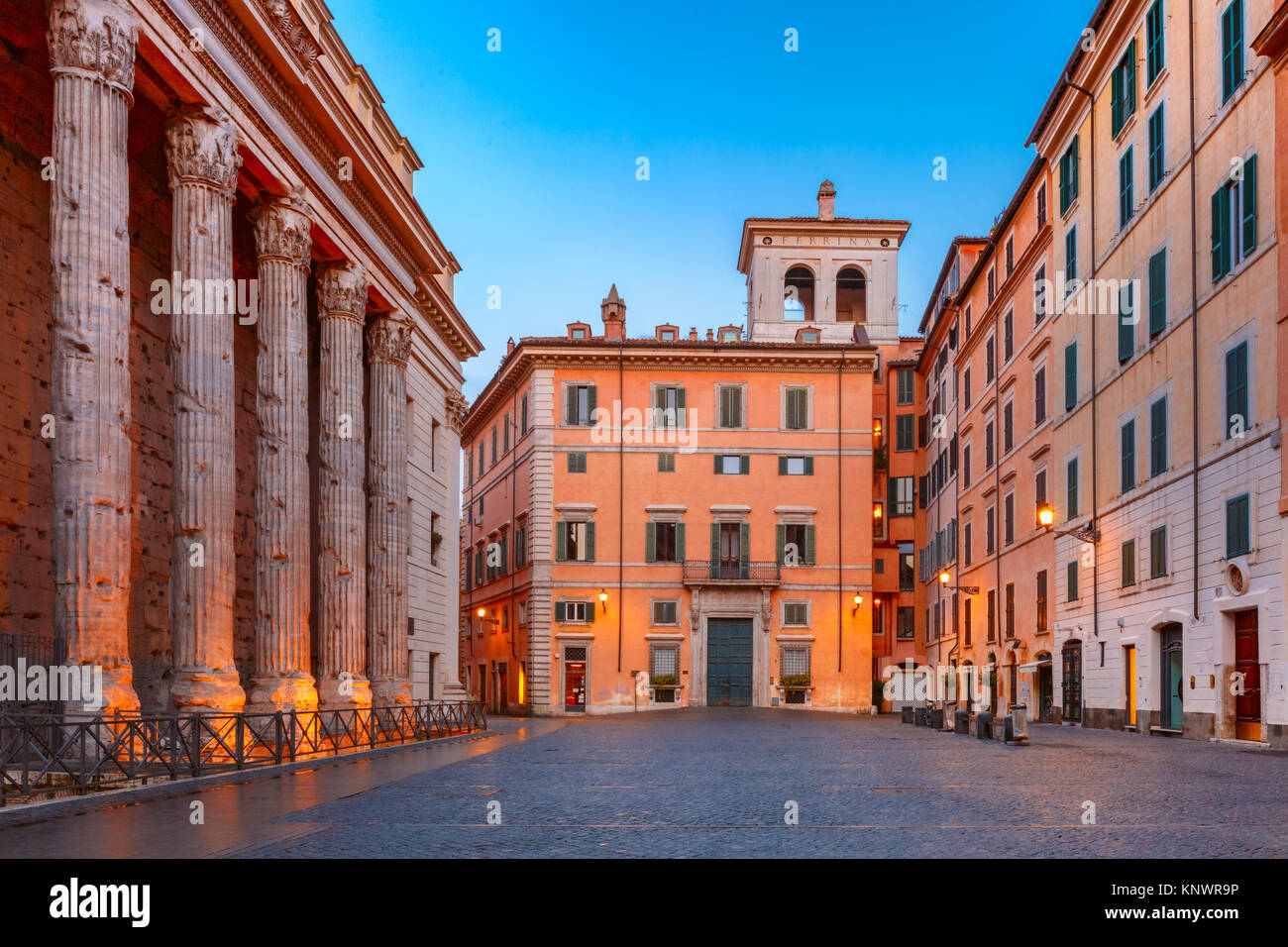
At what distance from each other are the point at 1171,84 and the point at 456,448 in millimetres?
25086

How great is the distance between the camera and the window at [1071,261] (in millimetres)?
36250

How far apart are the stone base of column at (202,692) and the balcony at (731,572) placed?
35.3 meters

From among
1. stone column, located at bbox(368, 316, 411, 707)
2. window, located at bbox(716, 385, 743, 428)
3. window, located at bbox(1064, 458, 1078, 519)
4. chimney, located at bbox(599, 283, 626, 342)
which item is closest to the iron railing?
window, located at bbox(716, 385, 743, 428)

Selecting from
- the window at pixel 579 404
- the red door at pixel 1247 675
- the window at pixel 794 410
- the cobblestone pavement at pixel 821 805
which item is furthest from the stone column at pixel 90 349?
the window at pixel 794 410

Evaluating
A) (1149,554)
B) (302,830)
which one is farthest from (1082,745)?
(302,830)

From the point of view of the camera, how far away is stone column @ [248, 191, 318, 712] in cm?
2364

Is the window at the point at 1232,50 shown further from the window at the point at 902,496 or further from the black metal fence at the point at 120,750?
the window at the point at 902,496

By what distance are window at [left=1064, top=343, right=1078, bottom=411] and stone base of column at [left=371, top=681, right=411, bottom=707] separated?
20.0 metres

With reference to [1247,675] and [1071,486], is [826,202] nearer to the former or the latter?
[1071,486]

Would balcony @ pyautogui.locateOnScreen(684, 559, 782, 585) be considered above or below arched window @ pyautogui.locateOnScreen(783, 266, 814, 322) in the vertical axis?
below

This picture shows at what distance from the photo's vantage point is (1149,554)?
29.3m

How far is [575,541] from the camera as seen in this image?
54781 millimetres

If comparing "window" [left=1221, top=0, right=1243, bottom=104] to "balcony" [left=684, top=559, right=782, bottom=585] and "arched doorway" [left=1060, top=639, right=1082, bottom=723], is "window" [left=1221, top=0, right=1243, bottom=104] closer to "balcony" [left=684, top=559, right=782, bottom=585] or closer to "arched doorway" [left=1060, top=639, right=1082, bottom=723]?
"arched doorway" [left=1060, top=639, right=1082, bottom=723]

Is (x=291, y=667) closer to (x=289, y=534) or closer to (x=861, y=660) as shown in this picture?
(x=289, y=534)
